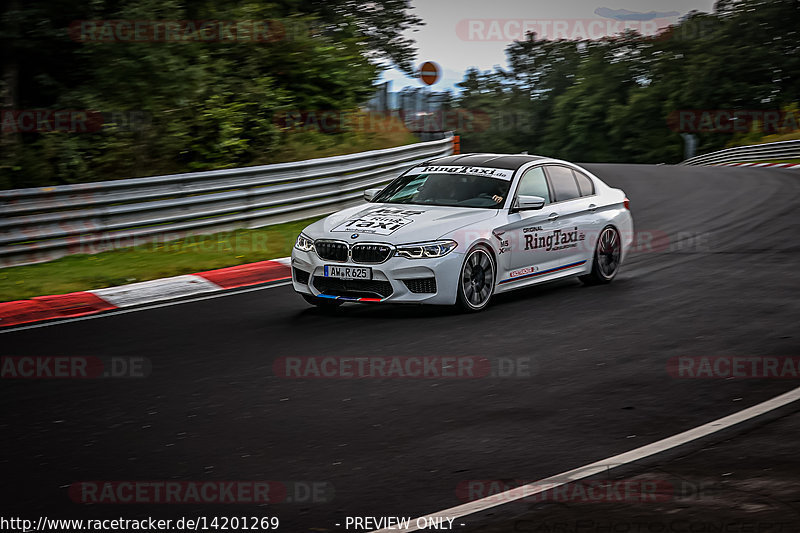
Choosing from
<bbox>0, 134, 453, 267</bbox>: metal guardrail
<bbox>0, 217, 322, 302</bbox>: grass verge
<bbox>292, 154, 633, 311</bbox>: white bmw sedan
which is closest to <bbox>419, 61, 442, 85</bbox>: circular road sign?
<bbox>0, 134, 453, 267</bbox>: metal guardrail

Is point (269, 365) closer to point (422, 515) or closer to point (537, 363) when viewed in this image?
point (537, 363)

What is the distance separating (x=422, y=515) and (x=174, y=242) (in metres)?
10.6

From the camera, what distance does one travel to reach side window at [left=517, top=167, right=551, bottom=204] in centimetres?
1099

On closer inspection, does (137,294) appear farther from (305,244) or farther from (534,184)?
(534,184)

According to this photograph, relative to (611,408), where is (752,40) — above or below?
above

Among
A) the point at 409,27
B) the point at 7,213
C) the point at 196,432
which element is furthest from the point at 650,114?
the point at 196,432

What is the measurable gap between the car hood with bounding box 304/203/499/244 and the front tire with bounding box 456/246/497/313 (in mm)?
337

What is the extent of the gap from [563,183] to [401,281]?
2.85 meters

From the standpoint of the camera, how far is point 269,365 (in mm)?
8156

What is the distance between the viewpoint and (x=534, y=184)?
440 inches

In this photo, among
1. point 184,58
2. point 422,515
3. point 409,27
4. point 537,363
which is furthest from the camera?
point 409,27

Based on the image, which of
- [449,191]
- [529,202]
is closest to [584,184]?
[529,202]

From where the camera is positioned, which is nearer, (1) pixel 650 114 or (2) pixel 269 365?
(2) pixel 269 365

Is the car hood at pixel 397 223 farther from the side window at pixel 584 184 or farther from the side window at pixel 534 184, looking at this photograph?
the side window at pixel 584 184
